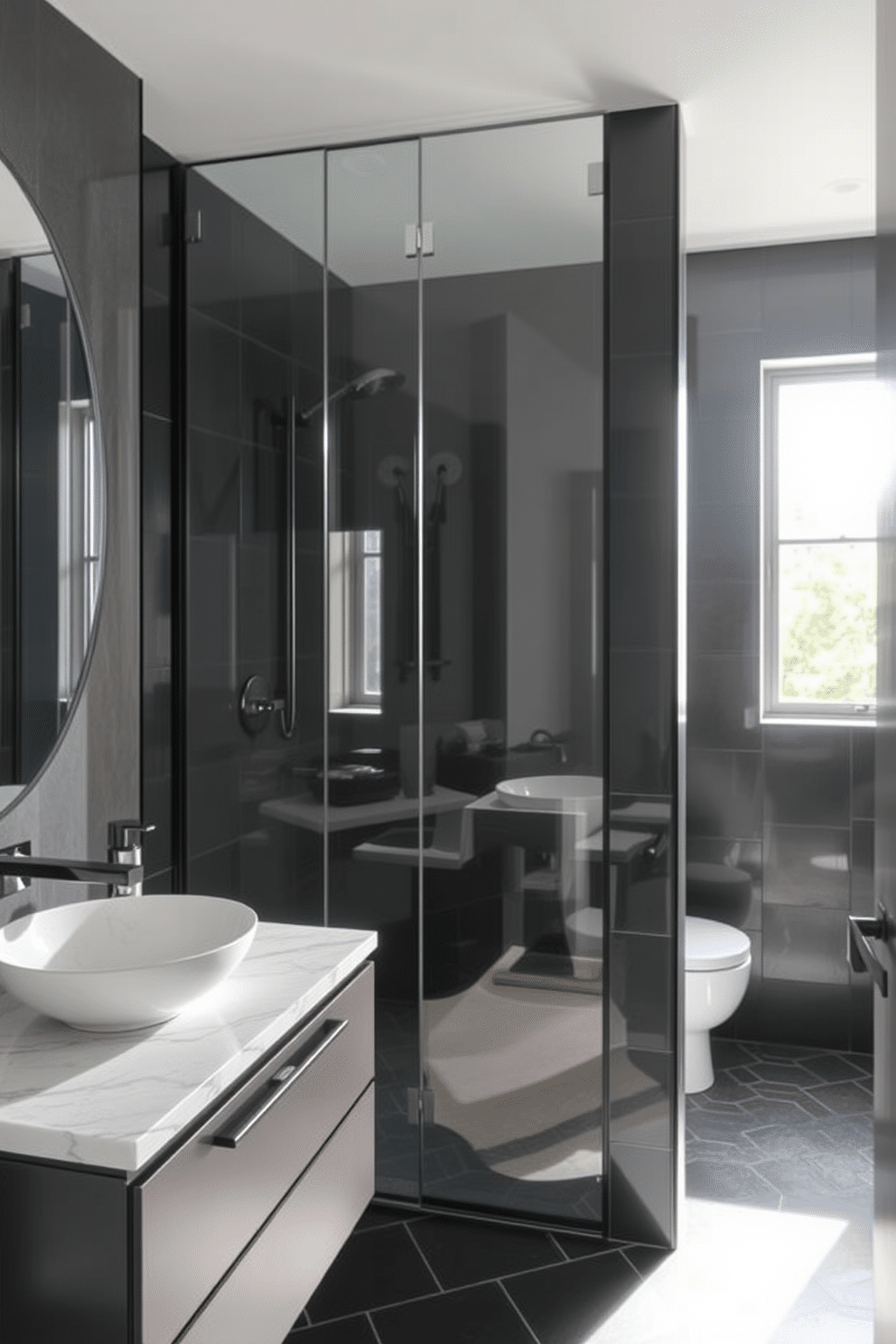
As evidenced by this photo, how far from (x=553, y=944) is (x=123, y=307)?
1.76 meters

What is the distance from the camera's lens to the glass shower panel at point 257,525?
9.11 ft

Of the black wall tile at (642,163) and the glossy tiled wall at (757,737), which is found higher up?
the black wall tile at (642,163)

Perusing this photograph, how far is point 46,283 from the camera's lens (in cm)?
211

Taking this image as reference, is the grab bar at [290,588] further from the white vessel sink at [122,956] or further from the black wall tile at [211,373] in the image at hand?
the white vessel sink at [122,956]

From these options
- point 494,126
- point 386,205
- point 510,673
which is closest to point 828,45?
point 494,126

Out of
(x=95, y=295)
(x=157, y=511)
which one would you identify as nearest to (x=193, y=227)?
(x=95, y=295)

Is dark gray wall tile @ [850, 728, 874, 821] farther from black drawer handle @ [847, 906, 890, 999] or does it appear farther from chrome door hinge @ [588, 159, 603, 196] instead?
black drawer handle @ [847, 906, 890, 999]

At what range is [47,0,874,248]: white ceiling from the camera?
2172mm

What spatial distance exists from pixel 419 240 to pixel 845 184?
122cm

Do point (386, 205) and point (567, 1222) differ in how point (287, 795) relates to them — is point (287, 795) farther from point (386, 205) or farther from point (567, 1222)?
point (386, 205)

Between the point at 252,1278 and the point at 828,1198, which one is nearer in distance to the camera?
the point at 252,1278

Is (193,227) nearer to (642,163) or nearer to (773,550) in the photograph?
(642,163)

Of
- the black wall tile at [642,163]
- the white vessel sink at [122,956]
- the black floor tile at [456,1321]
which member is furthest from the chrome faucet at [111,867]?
the black wall tile at [642,163]

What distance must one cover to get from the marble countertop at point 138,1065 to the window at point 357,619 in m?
0.98
